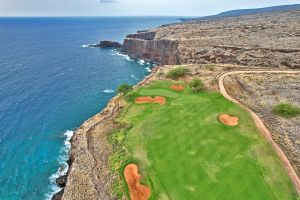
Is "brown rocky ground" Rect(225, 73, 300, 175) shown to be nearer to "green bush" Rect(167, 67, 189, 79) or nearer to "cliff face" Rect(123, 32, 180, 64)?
"green bush" Rect(167, 67, 189, 79)

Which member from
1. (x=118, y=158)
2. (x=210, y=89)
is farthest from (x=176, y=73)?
(x=118, y=158)

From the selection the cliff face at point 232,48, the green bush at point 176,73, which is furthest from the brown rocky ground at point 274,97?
the cliff face at point 232,48

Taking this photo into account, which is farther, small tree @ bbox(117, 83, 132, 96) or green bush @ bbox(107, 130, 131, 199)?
small tree @ bbox(117, 83, 132, 96)

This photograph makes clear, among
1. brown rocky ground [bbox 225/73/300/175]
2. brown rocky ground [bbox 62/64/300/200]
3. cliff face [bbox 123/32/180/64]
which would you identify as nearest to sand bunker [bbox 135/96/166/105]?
brown rocky ground [bbox 62/64/300/200]

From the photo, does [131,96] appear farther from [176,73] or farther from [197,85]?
[176,73]

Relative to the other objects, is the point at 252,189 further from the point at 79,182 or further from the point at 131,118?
the point at 131,118

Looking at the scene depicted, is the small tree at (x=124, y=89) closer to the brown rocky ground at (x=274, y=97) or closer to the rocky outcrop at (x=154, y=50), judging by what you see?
the brown rocky ground at (x=274, y=97)
